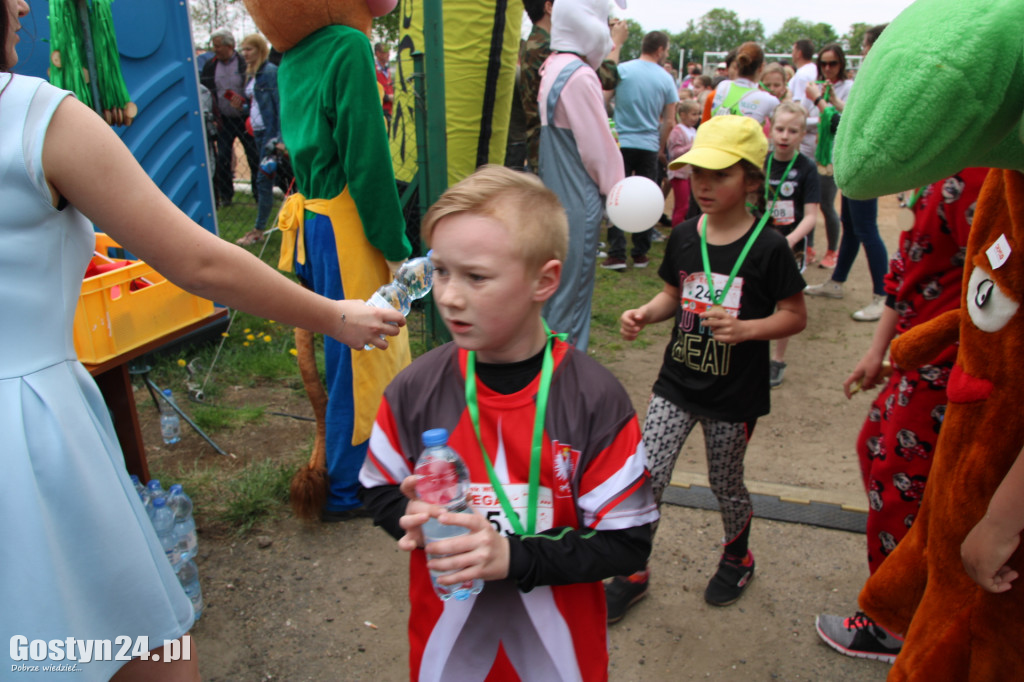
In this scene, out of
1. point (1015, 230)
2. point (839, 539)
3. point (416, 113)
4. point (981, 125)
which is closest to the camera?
point (981, 125)

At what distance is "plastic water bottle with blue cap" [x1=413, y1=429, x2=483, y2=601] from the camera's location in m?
1.28

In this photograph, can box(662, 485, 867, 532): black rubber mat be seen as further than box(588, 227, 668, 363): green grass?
No

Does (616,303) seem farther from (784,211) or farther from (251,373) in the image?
(251,373)

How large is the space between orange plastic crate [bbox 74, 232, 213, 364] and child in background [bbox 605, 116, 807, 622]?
1876mm

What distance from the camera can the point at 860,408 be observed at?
4711mm

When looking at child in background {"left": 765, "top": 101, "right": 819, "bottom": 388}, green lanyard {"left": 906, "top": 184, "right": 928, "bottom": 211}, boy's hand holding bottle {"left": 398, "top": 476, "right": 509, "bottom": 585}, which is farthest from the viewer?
child in background {"left": 765, "top": 101, "right": 819, "bottom": 388}

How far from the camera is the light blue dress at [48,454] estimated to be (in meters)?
1.30

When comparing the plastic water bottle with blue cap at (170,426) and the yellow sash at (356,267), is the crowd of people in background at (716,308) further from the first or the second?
the plastic water bottle with blue cap at (170,426)

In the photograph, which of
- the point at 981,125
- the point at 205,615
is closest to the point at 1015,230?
the point at 981,125

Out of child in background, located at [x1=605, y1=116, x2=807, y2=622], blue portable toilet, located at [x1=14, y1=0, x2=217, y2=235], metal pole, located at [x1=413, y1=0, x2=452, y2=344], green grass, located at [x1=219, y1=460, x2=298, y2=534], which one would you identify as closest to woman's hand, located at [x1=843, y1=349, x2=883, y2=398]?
child in background, located at [x1=605, y1=116, x2=807, y2=622]

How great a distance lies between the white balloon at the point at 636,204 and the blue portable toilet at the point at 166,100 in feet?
10.3

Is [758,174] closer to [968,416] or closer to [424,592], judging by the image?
[968,416]

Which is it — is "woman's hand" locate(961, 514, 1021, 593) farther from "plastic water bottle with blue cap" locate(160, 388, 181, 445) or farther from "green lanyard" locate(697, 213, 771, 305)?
"plastic water bottle with blue cap" locate(160, 388, 181, 445)

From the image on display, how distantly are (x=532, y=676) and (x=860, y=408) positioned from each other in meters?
→ 3.91
